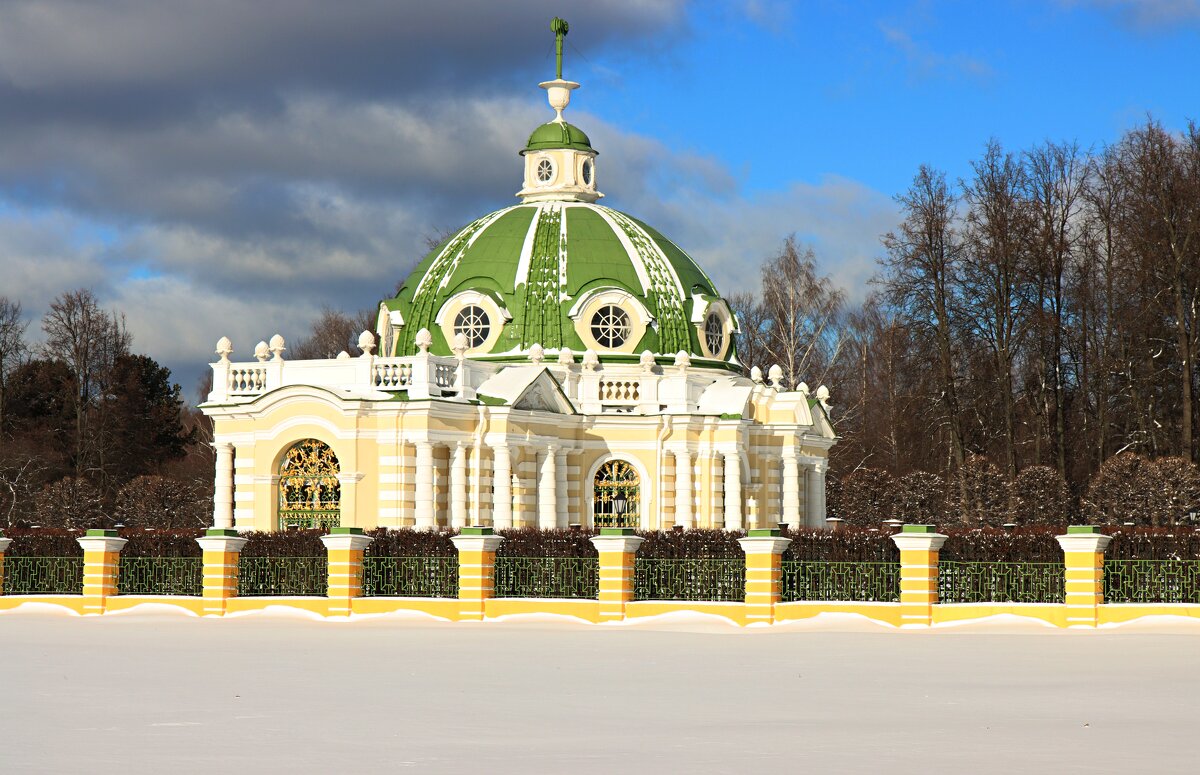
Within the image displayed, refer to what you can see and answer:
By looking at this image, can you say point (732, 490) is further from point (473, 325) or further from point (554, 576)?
point (554, 576)

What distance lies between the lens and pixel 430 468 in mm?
41375

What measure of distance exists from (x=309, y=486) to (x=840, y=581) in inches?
650

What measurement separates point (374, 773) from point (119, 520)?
53.9 m

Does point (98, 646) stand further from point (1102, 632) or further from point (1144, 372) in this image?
point (1144, 372)

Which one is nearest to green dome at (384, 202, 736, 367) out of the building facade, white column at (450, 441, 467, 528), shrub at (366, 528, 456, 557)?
the building facade

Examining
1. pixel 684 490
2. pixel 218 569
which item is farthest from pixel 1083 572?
pixel 684 490

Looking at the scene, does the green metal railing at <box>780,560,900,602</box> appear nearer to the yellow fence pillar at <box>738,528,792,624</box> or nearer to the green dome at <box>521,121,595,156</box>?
the yellow fence pillar at <box>738,528,792,624</box>

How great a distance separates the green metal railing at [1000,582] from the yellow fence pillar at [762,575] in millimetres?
2480

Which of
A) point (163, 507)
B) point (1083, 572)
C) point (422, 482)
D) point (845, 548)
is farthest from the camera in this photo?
point (163, 507)

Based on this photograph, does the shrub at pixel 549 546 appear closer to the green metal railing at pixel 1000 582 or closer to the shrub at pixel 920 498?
the green metal railing at pixel 1000 582

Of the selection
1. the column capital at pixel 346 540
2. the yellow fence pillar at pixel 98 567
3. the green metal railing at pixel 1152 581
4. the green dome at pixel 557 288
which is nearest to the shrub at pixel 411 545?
the column capital at pixel 346 540

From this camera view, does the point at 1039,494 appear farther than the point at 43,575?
Yes

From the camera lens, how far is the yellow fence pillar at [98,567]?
31922mm

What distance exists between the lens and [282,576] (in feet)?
103
